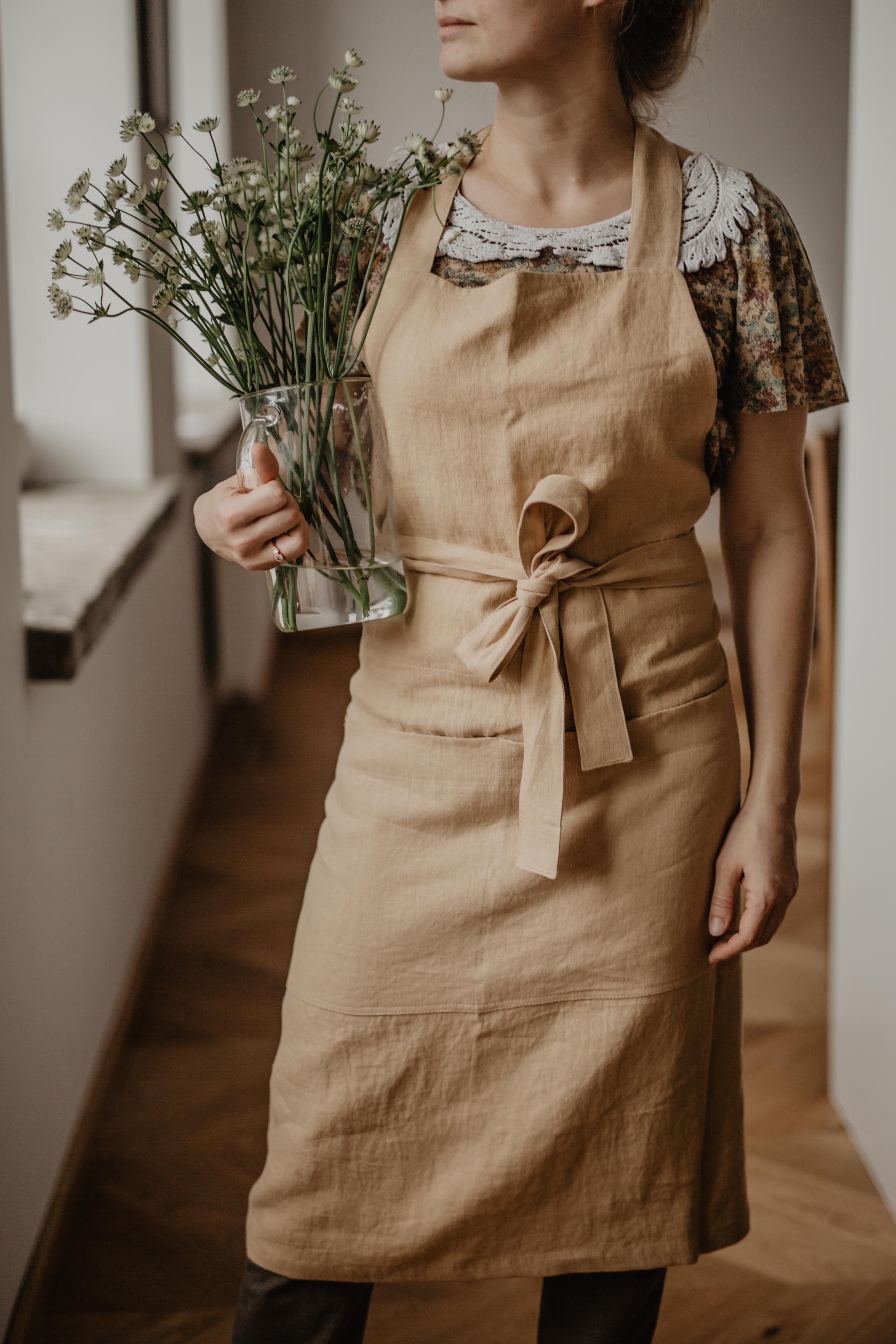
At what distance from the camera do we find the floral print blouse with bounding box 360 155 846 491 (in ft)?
3.27

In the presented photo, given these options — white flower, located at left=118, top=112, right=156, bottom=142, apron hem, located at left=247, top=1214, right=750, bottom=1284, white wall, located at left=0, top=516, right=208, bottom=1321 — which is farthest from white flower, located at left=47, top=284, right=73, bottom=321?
apron hem, located at left=247, top=1214, right=750, bottom=1284

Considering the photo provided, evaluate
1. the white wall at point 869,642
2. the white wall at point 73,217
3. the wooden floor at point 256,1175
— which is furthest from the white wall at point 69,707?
the white wall at point 869,642

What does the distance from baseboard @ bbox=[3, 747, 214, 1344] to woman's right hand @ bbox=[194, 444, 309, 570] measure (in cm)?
96

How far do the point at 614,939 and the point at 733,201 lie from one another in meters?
0.60

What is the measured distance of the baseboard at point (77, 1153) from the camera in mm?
1445

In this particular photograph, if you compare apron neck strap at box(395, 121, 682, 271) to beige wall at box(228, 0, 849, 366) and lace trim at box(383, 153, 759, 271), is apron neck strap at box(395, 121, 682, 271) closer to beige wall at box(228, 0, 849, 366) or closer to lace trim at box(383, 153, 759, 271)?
lace trim at box(383, 153, 759, 271)

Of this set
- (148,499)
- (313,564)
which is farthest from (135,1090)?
(313,564)

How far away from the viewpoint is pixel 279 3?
4.42 ft

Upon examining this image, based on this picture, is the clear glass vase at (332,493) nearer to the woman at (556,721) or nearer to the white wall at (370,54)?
the woman at (556,721)

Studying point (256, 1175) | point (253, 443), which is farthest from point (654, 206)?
point (256, 1175)

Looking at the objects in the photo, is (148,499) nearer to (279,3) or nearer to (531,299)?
(279,3)

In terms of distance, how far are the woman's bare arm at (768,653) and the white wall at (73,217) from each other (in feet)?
4.67

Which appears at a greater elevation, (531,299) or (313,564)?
(531,299)

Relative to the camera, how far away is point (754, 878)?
3.46 ft
